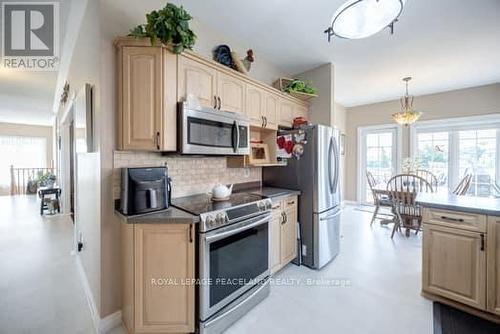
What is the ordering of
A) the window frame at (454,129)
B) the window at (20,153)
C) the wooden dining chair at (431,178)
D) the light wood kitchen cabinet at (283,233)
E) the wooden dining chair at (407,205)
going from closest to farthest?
the light wood kitchen cabinet at (283,233) < the wooden dining chair at (407,205) < the wooden dining chair at (431,178) < the window frame at (454,129) < the window at (20,153)

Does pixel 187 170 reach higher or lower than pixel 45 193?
higher

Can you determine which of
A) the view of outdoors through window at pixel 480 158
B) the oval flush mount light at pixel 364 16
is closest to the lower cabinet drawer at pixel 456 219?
the oval flush mount light at pixel 364 16

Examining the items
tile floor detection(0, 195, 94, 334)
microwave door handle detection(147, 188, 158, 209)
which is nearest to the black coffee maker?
microwave door handle detection(147, 188, 158, 209)

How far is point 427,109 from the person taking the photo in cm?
516

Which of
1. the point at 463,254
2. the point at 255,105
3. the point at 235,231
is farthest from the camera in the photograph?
the point at 255,105

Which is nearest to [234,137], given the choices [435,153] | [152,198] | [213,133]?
[213,133]

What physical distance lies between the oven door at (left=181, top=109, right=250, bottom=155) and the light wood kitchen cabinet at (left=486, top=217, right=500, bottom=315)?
2.16 meters

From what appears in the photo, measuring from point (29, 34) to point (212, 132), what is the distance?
2.43 meters

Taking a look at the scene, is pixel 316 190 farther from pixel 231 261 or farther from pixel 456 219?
pixel 231 261

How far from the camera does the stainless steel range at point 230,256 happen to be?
5.41 ft

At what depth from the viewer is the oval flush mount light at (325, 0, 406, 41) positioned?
149 cm

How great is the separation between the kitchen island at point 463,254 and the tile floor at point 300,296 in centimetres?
26

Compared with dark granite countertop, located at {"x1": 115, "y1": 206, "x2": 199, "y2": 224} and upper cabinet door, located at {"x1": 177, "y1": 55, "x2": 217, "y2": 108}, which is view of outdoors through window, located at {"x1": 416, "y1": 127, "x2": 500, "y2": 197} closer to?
upper cabinet door, located at {"x1": 177, "y1": 55, "x2": 217, "y2": 108}

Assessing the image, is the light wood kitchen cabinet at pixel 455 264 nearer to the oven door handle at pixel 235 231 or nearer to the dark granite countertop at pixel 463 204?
the dark granite countertop at pixel 463 204
